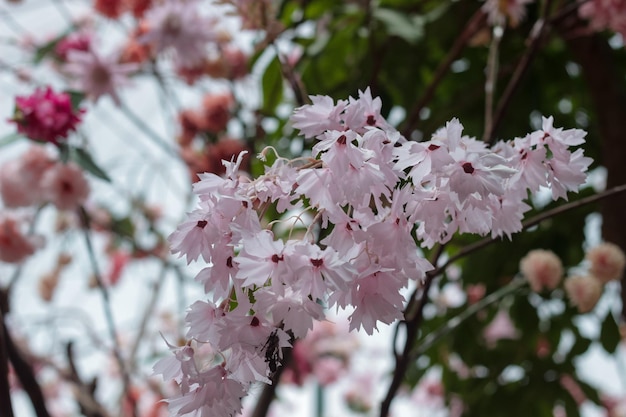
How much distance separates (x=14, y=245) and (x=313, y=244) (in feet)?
2.89

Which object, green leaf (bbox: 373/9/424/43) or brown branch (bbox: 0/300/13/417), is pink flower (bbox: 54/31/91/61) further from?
brown branch (bbox: 0/300/13/417)

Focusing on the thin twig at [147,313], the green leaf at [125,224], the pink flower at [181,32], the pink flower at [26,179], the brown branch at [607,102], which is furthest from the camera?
the green leaf at [125,224]

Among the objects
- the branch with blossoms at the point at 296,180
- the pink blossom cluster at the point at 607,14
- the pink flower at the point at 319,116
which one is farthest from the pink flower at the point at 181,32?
the pink flower at the point at 319,116

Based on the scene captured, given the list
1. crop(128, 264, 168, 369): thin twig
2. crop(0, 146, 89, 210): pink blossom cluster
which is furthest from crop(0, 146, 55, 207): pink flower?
crop(128, 264, 168, 369): thin twig

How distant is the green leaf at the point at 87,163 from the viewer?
0.80m

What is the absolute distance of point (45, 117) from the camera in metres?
0.83

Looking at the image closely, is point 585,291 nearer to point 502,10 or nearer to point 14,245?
point 502,10

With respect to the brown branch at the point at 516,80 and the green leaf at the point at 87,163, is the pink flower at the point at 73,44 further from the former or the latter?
the brown branch at the point at 516,80

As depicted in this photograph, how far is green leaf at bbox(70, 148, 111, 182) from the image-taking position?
0.80 m

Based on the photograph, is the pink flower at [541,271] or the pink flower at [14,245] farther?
the pink flower at [14,245]

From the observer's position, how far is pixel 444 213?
0.38m

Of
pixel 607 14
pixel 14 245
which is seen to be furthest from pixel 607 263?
pixel 14 245

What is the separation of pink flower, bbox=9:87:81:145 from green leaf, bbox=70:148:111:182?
23 millimetres

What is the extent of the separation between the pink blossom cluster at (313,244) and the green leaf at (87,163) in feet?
1.50
